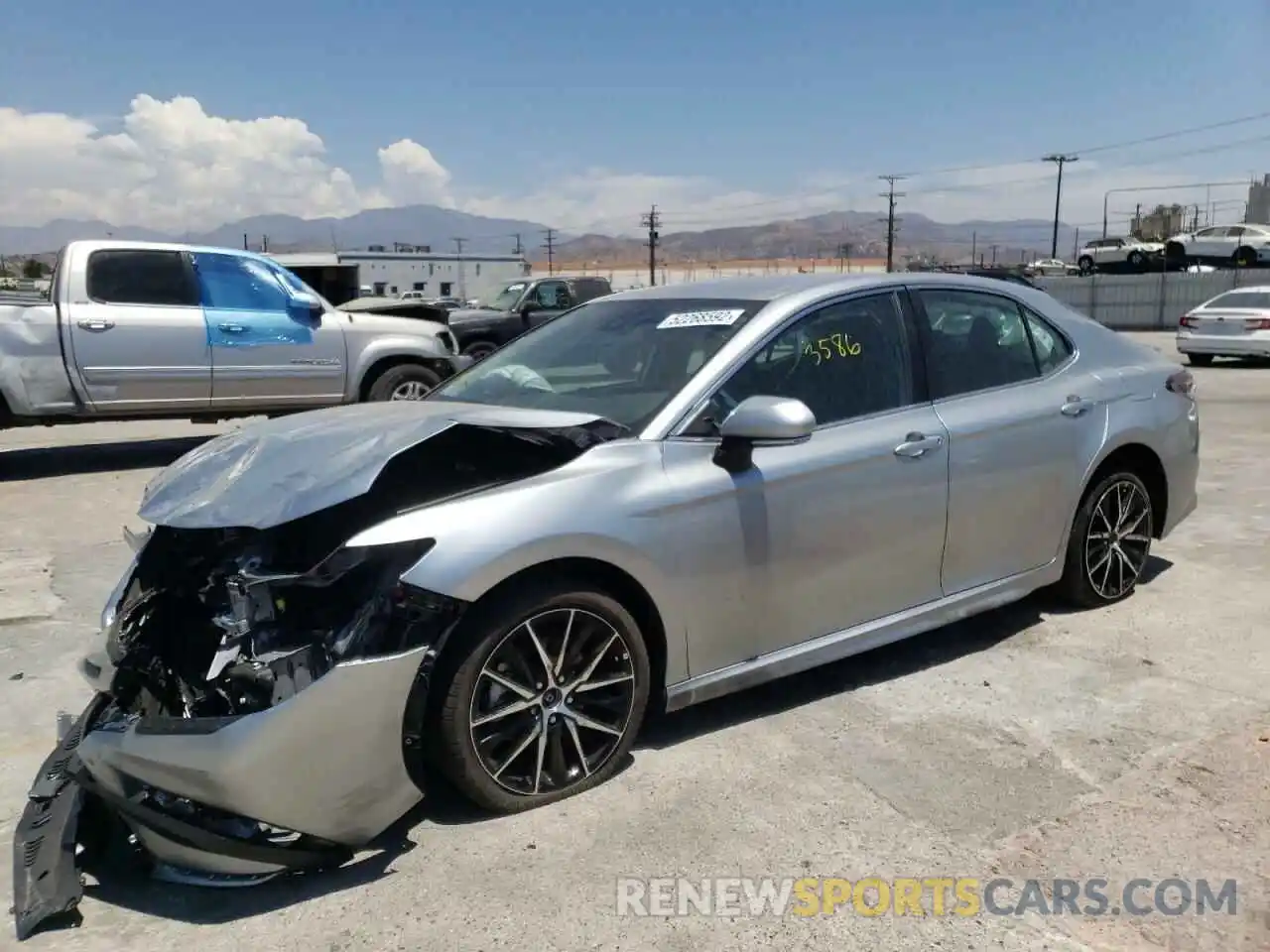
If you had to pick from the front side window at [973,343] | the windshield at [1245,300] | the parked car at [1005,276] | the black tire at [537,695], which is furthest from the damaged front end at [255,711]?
the windshield at [1245,300]

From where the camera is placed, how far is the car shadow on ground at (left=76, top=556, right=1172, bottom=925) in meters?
2.69

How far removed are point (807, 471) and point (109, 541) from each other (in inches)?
193

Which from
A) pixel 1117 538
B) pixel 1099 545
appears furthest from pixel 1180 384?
pixel 1099 545

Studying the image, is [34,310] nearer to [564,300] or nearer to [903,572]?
[903,572]

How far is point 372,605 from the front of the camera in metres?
2.75

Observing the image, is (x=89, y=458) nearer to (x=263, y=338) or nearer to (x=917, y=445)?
(x=263, y=338)

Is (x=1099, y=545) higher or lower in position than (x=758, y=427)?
lower

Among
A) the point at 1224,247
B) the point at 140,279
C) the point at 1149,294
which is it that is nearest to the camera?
the point at 140,279

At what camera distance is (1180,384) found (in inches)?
202

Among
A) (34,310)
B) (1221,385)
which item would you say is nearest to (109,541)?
(34,310)

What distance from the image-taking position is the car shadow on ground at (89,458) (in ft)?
29.9

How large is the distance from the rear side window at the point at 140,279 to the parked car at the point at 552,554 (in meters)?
5.61

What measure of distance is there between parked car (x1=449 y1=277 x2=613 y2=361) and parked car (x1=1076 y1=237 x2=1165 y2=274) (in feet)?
118

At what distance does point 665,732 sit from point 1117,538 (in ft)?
8.30
